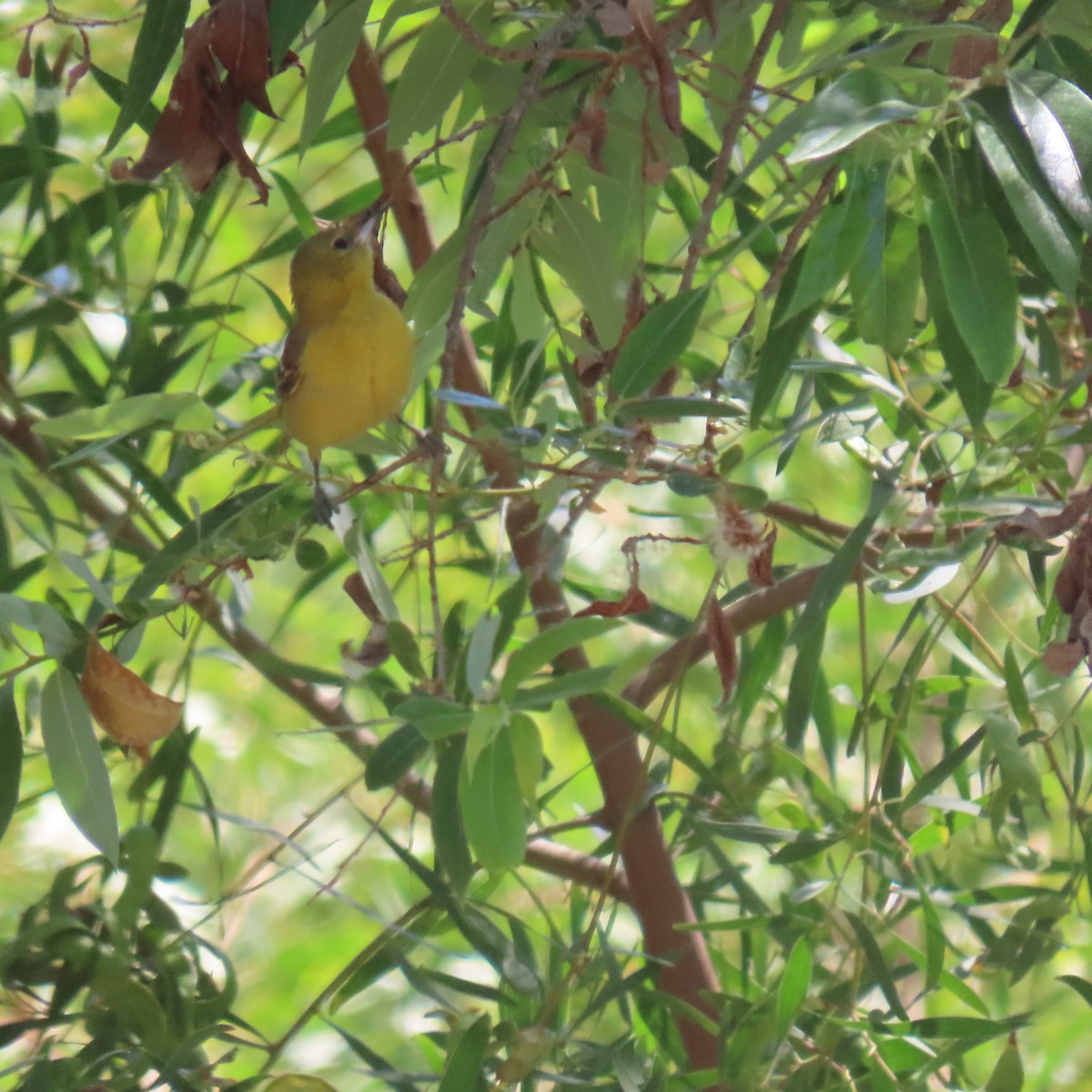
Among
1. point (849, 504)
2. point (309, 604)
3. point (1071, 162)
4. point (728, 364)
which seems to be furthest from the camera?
point (309, 604)

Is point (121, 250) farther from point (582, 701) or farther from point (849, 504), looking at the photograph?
point (849, 504)

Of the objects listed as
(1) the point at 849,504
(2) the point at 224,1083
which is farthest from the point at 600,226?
(1) the point at 849,504

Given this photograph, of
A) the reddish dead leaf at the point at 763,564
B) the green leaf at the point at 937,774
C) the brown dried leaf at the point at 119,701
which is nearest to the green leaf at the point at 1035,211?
the reddish dead leaf at the point at 763,564

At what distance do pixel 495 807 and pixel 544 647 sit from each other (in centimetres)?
7

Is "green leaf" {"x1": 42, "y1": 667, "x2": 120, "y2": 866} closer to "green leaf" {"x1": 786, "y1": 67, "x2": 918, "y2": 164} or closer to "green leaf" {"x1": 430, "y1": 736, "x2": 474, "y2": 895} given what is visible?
"green leaf" {"x1": 430, "y1": 736, "x2": 474, "y2": 895}

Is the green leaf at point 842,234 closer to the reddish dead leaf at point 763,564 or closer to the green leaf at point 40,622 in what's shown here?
the reddish dead leaf at point 763,564

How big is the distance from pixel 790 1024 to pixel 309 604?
3.98ft

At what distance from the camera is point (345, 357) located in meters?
0.96

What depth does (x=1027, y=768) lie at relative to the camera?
0.75 m

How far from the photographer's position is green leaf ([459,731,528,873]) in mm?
588

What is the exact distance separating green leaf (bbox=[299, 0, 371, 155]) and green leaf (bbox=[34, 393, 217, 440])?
16 cm

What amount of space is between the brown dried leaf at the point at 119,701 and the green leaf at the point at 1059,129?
50 centimetres

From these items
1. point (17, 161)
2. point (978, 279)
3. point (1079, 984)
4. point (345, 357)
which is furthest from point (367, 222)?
point (1079, 984)

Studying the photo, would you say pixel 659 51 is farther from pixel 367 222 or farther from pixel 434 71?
pixel 367 222
